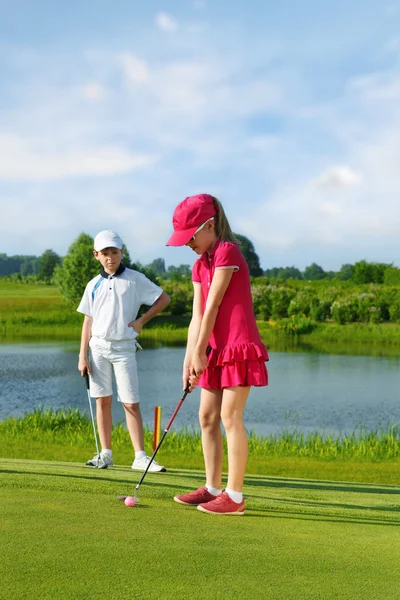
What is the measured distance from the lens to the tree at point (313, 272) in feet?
249

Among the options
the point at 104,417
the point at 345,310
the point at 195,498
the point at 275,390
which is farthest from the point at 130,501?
the point at 345,310

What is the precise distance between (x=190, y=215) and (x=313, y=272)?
75413mm

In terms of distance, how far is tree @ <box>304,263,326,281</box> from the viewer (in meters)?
75.9

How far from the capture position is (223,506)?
Result: 3.91m

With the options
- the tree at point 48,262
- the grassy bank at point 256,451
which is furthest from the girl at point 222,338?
the tree at point 48,262

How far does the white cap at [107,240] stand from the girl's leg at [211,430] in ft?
5.81

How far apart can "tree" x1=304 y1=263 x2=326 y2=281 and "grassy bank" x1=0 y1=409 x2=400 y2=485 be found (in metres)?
65.1

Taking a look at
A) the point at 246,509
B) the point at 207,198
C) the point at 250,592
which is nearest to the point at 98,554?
the point at 250,592

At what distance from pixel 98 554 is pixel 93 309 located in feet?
9.83

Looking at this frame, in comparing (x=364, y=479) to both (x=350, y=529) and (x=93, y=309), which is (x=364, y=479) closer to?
(x=93, y=309)

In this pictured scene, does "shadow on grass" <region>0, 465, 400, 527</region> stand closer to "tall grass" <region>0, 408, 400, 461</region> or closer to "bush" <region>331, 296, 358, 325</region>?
"tall grass" <region>0, 408, 400, 461</region>

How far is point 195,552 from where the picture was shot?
121 inches

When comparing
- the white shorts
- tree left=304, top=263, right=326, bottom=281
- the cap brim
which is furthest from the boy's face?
tree left=304, top=263, right=326, bottom=281

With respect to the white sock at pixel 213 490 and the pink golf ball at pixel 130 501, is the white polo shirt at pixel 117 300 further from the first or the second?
the pink golf ball at pixel 130 501
